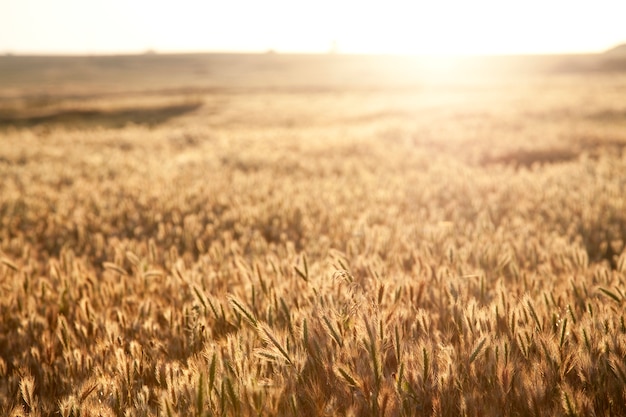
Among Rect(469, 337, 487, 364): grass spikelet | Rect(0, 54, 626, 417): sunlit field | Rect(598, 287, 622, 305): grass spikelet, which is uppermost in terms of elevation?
Rect(598, 287, 622, 305): grass spikelet

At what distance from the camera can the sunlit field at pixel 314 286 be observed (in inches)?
59.6

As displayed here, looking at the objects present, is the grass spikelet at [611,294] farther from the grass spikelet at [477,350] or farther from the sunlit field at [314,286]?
the grass spikelet at [477,350]

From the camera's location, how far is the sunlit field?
1513 millimetres

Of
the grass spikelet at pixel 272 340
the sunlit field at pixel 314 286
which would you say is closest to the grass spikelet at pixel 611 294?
the sunlit field at pixel 314 286

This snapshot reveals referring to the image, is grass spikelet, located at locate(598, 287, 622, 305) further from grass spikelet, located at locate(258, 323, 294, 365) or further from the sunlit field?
grass spikelet, located at locate(258, 323, 294, 365)

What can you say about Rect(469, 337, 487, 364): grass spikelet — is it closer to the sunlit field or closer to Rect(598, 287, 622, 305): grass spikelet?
the sunlit field

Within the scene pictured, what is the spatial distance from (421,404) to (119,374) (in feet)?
3.63

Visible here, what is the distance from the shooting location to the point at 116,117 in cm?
2753

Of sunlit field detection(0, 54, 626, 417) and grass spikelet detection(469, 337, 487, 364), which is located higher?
grass spikelet detection(469, 337, 487, 364)

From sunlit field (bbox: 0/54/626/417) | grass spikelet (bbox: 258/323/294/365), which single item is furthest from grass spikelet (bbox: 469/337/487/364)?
grass spikelet (bbox: 258/323/294/365)

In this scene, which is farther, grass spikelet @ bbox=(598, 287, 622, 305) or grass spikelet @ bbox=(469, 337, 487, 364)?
grass spikelet @ bbox=(598, 287, 622, 305)

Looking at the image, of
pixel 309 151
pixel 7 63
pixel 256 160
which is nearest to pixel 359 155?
pixel 309 151

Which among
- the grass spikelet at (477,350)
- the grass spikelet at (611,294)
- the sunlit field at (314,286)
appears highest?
the grass spikelet at (611,294)

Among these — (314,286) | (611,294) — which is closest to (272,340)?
(314,286)
